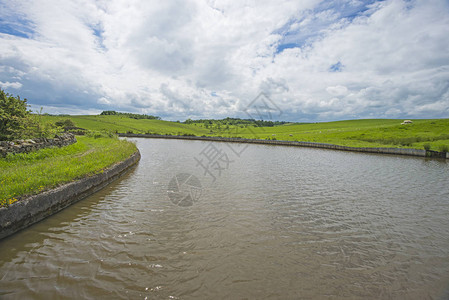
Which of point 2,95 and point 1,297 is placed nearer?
point 1,297

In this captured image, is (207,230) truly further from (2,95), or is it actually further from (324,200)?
(2,95)

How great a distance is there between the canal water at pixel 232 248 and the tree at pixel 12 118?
8551 mm

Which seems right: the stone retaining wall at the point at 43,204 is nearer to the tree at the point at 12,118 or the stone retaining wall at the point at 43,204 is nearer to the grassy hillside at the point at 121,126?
the tree at the point at 12,118

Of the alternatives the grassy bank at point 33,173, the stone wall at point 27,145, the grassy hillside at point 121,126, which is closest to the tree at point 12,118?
the stone wall at point 27,145

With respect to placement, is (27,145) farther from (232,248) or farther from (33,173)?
(232,248)

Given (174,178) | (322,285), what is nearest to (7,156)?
(174,178)

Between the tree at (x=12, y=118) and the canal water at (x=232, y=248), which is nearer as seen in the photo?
the canal water at (x=232, y=248)

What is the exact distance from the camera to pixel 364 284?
413cm

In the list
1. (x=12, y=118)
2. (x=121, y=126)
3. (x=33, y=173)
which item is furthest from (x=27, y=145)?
(x=121, y=126)

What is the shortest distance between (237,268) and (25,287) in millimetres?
3760

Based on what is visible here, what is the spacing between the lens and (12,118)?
42.9 ft

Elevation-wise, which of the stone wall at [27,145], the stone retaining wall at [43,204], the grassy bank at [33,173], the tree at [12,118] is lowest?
the stone retaining wall at [43,204]

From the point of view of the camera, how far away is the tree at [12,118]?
42.0 ft

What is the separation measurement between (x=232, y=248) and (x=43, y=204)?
570 centimetres
